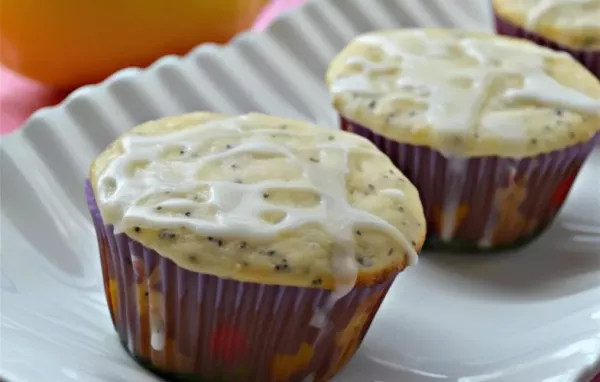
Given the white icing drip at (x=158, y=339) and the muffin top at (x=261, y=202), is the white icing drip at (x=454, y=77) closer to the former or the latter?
the muffin top at (x=261, y=202)

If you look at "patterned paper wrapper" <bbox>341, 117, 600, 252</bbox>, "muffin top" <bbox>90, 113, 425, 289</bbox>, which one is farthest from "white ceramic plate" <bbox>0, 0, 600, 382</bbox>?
"muffin top" <bbox>90, 113, 425, 289</bbox>

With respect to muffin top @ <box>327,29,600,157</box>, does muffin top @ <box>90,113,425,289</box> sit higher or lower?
higher

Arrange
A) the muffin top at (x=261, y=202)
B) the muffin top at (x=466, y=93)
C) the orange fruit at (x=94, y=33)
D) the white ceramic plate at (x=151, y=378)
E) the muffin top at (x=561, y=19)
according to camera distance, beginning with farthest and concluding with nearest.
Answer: the muffin top at (x=561, y=19) < the orange fruit at (x=94, y=33) < the muffin top at (x=466, y=93) < the white ceramic plate at (x=151, y=378) < the muffin top at (x=261, y=202)

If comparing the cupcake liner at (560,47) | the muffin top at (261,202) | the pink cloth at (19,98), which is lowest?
the pink cloth at (19,98)

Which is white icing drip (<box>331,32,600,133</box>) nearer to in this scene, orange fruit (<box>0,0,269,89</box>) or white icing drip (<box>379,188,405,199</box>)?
white icing drip (<box>379,188,405,199</box>)

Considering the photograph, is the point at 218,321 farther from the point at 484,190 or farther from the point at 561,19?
the point at 561,19

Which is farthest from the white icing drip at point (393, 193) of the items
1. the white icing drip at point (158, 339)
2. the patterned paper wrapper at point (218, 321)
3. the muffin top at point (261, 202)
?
the white icing drip at point (158, 339)
